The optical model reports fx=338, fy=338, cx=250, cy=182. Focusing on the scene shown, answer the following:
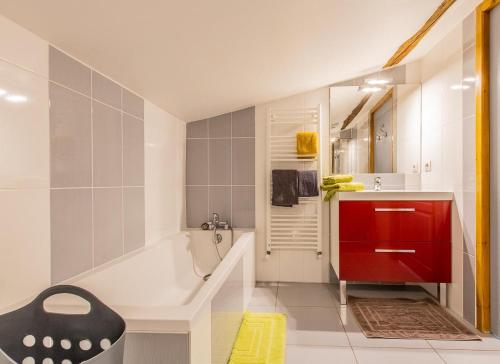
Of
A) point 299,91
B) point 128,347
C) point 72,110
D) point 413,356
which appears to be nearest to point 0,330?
point 128,347

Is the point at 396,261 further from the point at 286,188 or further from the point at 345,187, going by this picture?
the point at 286,188

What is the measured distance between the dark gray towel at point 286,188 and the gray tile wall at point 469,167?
4.29 ft

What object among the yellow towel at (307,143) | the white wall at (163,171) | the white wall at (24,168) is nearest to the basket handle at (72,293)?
the white wall at (24,168)

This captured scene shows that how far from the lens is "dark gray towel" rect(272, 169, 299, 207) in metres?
3.09

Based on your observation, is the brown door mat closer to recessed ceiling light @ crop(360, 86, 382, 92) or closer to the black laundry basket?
the black laundry basket

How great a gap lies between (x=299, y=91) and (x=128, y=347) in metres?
2.60

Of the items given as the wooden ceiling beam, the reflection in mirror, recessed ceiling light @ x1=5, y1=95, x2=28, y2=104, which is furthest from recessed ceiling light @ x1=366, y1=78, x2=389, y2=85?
recessed ceiling light @ x1=5, y1=95, x2=28, y2=104

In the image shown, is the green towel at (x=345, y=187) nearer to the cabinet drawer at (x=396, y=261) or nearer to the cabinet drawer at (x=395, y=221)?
the cabinet drawer at (x=395, y=221)

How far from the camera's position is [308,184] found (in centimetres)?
310

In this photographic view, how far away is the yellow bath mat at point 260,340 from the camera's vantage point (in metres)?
1.80

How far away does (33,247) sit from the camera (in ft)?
4.31

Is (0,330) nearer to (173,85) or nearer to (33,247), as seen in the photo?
(33,247)

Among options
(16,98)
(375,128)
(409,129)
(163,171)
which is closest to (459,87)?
(409,129)

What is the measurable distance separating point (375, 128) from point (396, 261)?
125 cm
